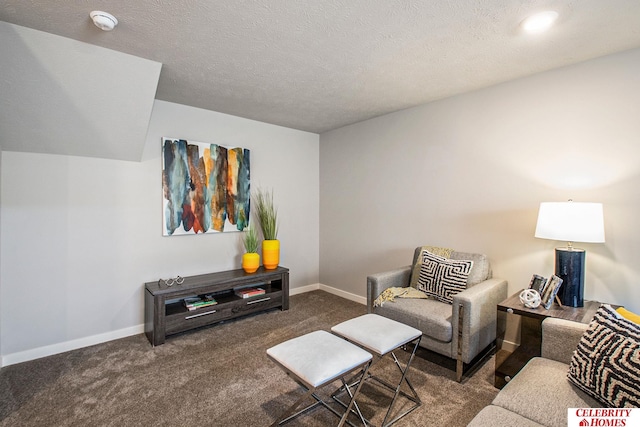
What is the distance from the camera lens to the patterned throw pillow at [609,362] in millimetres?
1229

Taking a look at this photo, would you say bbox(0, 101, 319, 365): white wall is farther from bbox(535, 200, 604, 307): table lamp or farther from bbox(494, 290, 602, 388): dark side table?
bbox(535, 200, 604, 307): table lamp

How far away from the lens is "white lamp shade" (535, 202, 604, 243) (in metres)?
2.01

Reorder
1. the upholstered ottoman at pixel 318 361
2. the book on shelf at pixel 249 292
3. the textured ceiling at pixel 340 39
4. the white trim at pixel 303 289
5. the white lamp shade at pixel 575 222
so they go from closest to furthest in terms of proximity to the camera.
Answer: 1. the upholstered ottoman at pixel 318 361
2. the textured ceiling at pixel 340 39
3. the white lamp shade at pixel 575 222
4. the book on shelf at pixel 249 292
5. the white trim at pixel 303 289

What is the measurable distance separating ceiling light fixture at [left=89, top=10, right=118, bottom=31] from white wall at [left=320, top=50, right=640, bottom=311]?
2.82m

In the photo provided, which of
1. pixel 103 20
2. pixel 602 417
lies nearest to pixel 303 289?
pixel 602 417

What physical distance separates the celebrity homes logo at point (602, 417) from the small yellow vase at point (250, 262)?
3.00m

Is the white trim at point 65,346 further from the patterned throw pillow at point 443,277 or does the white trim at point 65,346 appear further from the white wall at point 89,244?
the patterned throw pillow at point 443,277

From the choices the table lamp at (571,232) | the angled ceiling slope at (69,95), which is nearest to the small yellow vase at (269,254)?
the angled ceiling slope at (69,95)

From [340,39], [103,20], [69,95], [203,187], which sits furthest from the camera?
[203,187]

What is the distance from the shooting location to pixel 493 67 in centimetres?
245

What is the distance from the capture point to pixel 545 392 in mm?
1427

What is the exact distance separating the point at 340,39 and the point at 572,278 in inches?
Result: 92.3

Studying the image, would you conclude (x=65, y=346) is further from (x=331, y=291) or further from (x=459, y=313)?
(x=459, y=313)

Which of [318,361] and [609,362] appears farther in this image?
[318,361]
